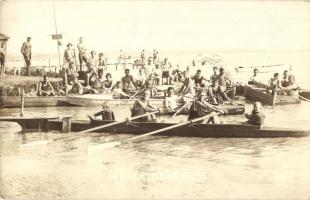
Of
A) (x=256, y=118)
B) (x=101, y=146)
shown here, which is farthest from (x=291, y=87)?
(x=101, y=146)

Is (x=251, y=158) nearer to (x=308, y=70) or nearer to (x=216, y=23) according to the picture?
(x=308, y=70)

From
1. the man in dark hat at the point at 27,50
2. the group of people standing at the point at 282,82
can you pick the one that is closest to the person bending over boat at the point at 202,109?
the group of people standing at the point at 282,82

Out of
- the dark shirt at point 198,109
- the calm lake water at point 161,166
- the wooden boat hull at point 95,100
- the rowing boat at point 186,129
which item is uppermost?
the wooden boat hull at point 95,100

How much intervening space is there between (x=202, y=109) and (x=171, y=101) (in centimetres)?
19

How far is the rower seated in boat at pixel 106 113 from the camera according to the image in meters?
3.26

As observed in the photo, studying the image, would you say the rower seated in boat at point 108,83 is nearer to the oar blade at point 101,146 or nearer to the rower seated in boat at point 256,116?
the oar blade at point 101,146

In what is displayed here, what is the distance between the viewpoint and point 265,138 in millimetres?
3189

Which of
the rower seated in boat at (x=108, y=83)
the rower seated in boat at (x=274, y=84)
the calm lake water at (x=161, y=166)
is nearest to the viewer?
the calm lake water at (x=161, y=166)

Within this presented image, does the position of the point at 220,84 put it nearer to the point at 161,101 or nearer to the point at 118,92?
the point at 161,101

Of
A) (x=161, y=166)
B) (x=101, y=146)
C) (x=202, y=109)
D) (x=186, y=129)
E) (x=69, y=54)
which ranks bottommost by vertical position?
(x=161, y=166)

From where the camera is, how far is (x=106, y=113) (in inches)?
128

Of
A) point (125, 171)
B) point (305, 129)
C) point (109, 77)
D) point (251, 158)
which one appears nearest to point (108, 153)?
point (125, 171)

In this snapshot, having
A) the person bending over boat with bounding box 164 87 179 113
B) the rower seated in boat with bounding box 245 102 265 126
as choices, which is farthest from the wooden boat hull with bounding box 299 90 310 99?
the person bending over boat with bounding box 164 87 179 113

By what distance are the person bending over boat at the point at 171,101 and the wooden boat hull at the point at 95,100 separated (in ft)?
0.12
